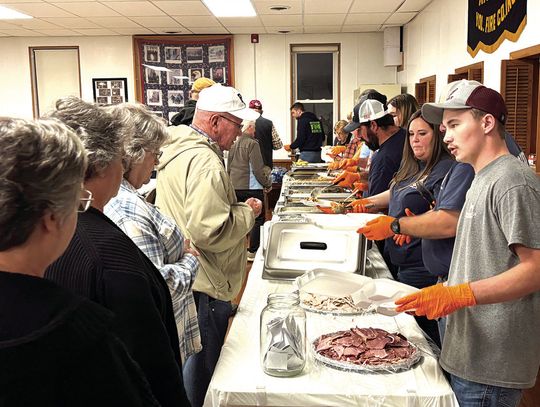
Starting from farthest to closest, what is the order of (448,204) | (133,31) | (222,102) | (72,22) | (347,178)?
1. (133,31)
2. (72,22)
3. (347,178)
4. (222,102)
5. (448,204)

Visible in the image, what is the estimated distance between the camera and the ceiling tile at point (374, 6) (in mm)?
6652

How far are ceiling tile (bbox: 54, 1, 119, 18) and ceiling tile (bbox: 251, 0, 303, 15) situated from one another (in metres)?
1.82

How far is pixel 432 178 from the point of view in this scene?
221cm

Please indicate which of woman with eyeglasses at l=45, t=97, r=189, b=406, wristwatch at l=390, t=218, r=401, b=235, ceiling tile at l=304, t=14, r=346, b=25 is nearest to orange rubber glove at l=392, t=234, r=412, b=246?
wristwatch at l=390, t=218, r=401, b=235

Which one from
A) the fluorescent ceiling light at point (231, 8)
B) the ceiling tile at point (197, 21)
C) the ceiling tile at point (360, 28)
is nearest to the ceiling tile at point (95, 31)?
the ceiling tile at point (197, 21)

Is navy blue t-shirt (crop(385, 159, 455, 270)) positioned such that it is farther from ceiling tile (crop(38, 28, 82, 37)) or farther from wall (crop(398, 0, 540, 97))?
ceiling tile (crop(38, 28, 82, 37))

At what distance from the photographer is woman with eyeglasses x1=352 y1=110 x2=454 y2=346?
217 centimetres

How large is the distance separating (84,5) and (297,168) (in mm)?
3162

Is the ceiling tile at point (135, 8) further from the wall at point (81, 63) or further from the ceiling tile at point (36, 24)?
the wall at point (81, 63)

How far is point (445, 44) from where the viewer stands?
5934 millimetres

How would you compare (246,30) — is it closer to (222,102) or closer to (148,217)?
(222,102)

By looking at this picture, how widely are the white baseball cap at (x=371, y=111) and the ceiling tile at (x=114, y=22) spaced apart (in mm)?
5258

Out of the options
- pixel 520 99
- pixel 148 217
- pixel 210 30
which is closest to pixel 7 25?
pixel 210 30

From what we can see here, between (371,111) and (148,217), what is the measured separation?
2.07m
